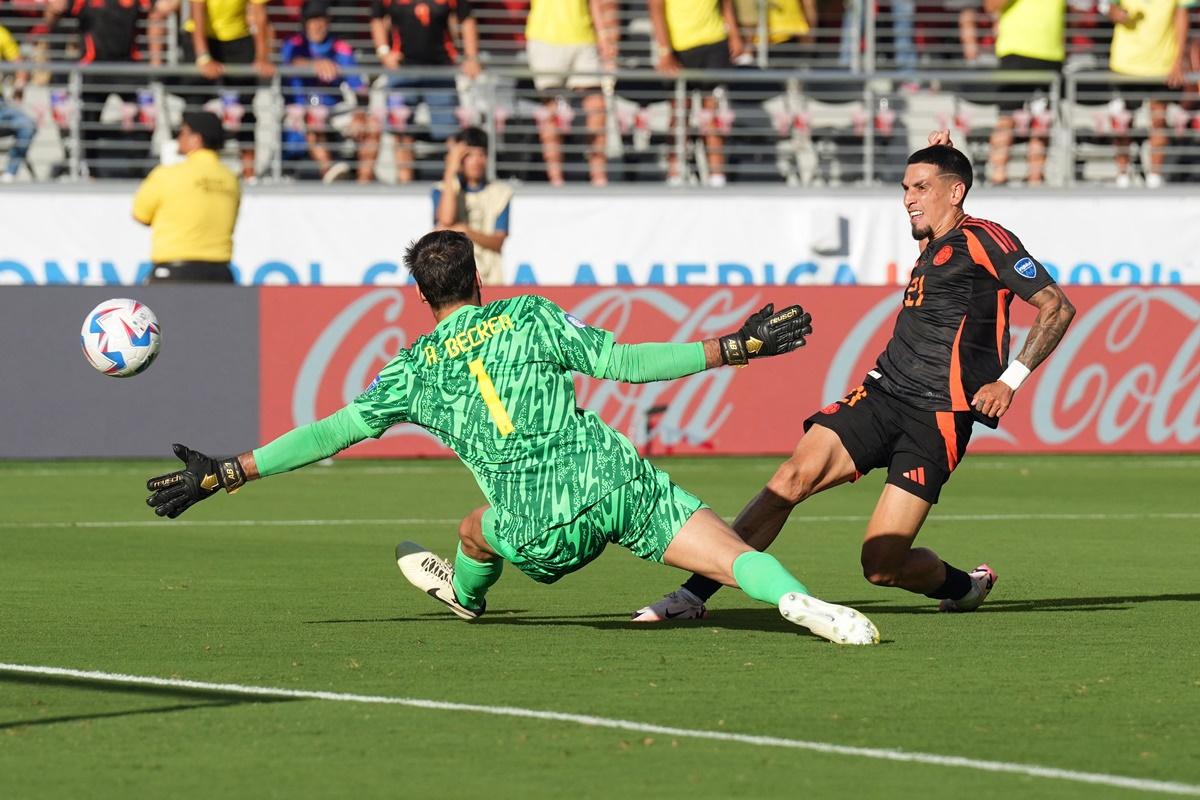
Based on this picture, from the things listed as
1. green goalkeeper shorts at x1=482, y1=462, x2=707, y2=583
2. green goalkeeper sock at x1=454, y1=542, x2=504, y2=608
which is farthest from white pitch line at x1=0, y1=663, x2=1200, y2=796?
green goalkeeper sock at x1=454, y1=542, x2=504, y2=608

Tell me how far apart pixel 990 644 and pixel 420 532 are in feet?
18.0

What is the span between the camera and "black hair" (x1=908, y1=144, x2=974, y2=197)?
29.7 feet

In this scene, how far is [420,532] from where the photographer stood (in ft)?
42.4

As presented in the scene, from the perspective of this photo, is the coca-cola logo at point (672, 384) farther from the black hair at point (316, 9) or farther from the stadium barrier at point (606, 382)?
the black hair at point (316, 9)

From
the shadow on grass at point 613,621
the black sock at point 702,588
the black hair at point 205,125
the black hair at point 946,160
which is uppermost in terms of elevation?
the black hair at point 946,160

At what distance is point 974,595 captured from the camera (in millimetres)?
9188

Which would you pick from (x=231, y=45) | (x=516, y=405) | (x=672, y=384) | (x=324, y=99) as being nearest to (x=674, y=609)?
(x=516, y=405)

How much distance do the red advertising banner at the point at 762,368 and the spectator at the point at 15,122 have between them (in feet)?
17.0

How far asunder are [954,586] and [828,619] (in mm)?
1631

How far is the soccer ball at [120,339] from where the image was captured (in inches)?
444

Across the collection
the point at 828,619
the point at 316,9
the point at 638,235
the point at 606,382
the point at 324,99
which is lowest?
the point at 606,382

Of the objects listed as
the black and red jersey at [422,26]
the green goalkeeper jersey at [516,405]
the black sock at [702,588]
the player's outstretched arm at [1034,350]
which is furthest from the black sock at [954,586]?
the black and red jersey at [422,26]

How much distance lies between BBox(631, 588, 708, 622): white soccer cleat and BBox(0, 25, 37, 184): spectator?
1444 centimetres

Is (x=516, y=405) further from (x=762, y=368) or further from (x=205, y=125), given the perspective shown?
(x=762, y=368)
